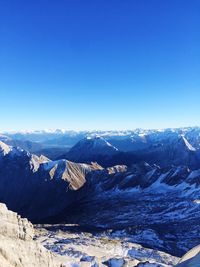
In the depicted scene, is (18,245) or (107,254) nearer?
(18,245)

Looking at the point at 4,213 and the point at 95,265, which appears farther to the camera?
the point at 95,265

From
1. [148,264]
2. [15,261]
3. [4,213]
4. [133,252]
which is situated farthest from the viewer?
[133,252]

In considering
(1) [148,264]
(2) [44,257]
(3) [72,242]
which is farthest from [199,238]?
(2) [44,257]

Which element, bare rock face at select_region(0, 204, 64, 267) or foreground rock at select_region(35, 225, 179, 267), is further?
foreground rock at select_region(35, 225, 179, 267)

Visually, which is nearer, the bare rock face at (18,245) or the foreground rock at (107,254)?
the bare rock face at (18,245)

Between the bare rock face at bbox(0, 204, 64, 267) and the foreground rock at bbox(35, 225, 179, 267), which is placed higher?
the bare rock face at bbox(0, 204, 64, 267)

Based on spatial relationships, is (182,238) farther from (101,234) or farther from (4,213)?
(4,213)

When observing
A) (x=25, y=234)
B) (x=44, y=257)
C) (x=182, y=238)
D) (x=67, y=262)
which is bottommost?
(x=182, y=238)

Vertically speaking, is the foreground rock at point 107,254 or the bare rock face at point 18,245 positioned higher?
the bare rock face at point 18,245
